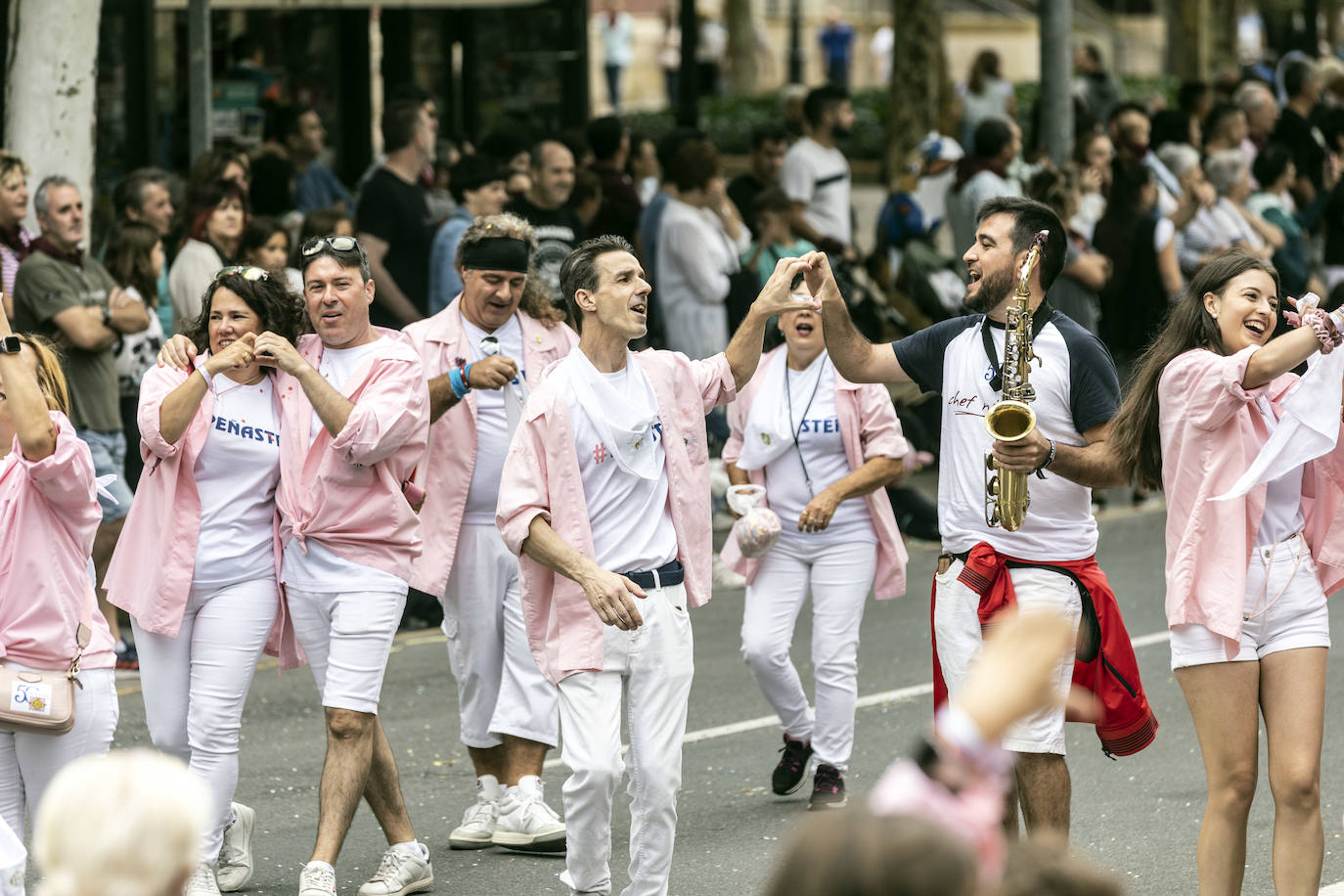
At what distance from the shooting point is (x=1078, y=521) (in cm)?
584

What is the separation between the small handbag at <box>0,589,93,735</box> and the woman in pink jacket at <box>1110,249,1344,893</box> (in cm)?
288

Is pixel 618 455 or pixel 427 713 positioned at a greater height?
pixel 618 455

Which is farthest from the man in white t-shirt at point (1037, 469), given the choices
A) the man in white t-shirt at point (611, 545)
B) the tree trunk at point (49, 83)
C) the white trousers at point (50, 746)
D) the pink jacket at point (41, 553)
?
the tree trunk at point (49, 83)

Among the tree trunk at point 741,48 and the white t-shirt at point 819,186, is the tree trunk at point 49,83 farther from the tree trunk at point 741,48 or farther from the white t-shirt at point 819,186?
the tree trunk at point 741,48

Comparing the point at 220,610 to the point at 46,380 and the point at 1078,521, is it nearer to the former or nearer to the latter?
the point at 46,380

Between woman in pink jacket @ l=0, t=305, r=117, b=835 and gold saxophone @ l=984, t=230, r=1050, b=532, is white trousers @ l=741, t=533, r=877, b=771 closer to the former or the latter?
gold saxophone @ l=984, t=230, r=1050, b=532

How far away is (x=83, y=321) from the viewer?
9375 millimetres

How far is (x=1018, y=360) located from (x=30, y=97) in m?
6.82

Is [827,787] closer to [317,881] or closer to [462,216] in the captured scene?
[317,881]

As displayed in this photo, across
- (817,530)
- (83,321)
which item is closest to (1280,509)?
(817,530)

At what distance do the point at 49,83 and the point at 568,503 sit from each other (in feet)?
20.3

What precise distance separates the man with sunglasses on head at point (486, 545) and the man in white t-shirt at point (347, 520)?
0.54m

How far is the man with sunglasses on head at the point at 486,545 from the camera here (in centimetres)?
689

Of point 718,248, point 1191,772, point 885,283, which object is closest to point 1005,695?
point 1191,772
